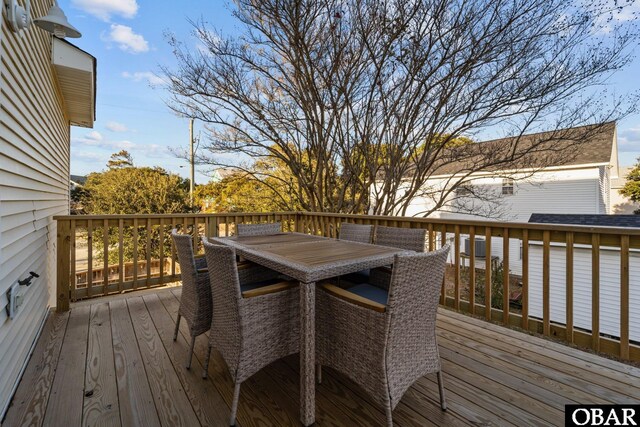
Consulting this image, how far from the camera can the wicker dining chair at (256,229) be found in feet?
11.0

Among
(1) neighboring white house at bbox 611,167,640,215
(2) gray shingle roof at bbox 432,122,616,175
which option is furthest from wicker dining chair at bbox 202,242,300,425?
(1) neighboring white house at bbox 611,167,640,215

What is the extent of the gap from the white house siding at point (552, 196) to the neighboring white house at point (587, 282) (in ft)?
8.11

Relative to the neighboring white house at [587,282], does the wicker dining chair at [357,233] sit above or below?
above

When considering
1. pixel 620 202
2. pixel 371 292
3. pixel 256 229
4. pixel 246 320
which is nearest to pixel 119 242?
pixel 256 229

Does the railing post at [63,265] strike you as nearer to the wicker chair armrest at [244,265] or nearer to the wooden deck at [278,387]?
the wooden deck at [278,387]

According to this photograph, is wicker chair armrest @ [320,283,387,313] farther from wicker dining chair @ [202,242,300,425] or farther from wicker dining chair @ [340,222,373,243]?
wicker dining chair @ [340,222,373,243]

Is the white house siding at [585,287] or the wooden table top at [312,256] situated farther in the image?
the white house siding at [585,287]

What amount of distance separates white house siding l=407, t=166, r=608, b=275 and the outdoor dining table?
724cm

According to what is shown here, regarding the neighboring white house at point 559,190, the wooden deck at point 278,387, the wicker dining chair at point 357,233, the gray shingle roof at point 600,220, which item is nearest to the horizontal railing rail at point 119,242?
the wooden deck at point 278,387

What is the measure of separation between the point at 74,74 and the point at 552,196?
12198 millimetres

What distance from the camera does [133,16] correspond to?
19.2 feet

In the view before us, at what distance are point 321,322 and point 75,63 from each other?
4.30m

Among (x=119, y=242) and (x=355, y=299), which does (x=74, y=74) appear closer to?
(x=119, y=242)

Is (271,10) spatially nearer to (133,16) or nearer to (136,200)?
(133,16)
